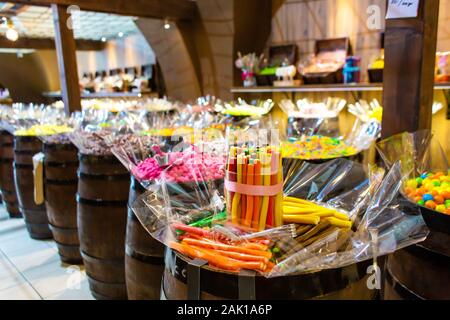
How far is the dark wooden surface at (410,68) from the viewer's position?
6.33ft

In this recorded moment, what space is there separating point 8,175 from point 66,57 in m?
1.44

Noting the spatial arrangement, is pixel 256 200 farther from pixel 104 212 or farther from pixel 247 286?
pixel 104 212

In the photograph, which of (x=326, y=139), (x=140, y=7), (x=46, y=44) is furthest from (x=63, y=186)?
(x=46, y=44)

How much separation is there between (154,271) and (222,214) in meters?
0.64

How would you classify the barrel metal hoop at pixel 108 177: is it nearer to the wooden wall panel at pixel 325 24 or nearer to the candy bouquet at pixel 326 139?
the candy bouquet at pixel 326 139

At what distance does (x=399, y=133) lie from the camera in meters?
2.08

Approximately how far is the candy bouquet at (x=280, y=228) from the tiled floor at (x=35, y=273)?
1.68 meters

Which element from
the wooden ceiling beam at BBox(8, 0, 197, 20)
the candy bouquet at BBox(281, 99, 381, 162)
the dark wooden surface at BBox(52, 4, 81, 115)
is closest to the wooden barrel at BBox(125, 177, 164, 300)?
the candy bouquet at BBox(281, 99, 381, 162)

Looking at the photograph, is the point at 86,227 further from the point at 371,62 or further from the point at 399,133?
the point at 371,62

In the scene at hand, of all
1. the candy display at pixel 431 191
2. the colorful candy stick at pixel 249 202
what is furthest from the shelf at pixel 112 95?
the colorful candy stick at pixel 249 202

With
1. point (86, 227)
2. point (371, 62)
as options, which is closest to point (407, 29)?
point (86, 227)

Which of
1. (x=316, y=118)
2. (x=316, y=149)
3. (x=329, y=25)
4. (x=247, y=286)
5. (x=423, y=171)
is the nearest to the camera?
(x=247, y=286)

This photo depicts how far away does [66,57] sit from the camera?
405 cm

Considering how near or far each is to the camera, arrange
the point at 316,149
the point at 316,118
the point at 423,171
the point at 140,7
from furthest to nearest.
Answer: the point at 140,7, the point at 316,118, the point at 316,149, the point at 423,171
